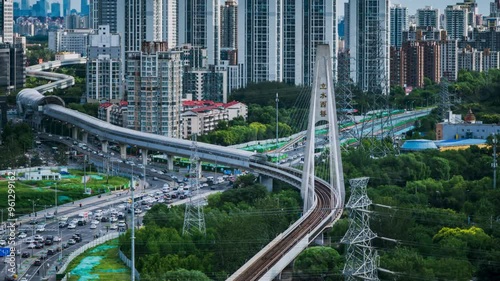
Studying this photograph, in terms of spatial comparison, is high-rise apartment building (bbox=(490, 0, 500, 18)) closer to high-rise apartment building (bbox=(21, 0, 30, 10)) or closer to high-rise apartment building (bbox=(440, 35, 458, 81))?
high-rise apartment building (bbox=(440, 35, 458, 81))

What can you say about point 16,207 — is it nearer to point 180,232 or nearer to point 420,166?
point 180,232

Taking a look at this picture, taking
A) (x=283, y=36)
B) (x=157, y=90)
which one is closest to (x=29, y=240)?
(x=157, y=90)

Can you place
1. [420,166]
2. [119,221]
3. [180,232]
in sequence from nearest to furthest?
[180,232]
[119,221]
[420,166]

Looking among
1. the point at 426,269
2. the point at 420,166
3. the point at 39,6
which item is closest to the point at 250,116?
the point at 420,166

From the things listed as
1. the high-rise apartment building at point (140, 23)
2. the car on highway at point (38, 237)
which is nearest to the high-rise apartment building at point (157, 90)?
the high-rise apartment building at point (140, 23)

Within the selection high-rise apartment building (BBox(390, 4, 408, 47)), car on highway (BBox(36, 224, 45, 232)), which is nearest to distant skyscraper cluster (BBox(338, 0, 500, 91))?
high-rise apartment building (BBox(390, 4, 408, 47))

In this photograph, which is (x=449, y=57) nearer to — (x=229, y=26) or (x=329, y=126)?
(x=229, y=26)

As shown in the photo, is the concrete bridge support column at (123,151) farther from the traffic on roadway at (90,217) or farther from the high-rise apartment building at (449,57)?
the high-rise apartment building at (449,57)
